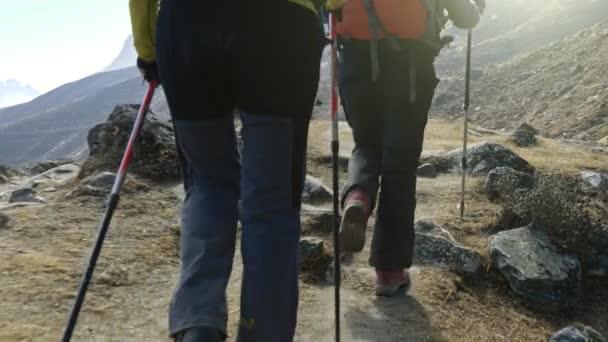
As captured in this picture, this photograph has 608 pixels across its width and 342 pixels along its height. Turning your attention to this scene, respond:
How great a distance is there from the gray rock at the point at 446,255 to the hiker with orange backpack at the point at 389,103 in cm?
94

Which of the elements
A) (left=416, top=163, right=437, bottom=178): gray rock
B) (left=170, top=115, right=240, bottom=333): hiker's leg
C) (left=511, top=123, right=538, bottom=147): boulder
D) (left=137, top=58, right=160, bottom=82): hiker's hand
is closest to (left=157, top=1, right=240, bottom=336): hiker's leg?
(left=170, top=115, right=240, bottom=333): hiker's leg

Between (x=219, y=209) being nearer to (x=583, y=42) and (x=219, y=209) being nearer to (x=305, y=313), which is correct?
(x=305, y=313)

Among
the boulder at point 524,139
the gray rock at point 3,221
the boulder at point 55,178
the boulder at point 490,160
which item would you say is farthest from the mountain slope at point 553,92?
the gray rock at point 3,221

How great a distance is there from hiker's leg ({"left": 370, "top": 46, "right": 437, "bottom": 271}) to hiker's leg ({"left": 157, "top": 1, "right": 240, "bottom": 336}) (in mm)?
2040

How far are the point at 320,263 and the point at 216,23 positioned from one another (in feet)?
11.3

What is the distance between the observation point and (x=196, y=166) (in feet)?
10.1

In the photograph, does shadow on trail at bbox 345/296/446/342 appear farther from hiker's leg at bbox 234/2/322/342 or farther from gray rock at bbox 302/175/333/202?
gray rock at bbox 302/175/333/202

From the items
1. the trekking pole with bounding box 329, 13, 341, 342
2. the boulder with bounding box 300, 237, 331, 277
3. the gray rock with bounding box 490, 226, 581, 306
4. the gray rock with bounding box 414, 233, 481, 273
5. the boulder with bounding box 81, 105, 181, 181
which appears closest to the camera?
the trekking pole with bounding box 329, 13, 341, 342

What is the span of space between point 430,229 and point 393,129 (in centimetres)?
225

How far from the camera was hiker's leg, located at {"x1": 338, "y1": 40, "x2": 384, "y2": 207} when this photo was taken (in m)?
4.99

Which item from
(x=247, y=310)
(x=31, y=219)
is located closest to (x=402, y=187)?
(x=247, y=310)

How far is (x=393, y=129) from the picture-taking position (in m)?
4.86

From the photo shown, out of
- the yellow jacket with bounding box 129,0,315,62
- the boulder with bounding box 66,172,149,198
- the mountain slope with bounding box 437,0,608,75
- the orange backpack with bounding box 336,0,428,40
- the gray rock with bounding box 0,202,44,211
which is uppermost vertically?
the mountain slope with bounding box 437,0,608,75

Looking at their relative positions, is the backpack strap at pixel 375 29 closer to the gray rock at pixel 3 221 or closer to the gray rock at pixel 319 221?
the gray rock at pixel 319 221
